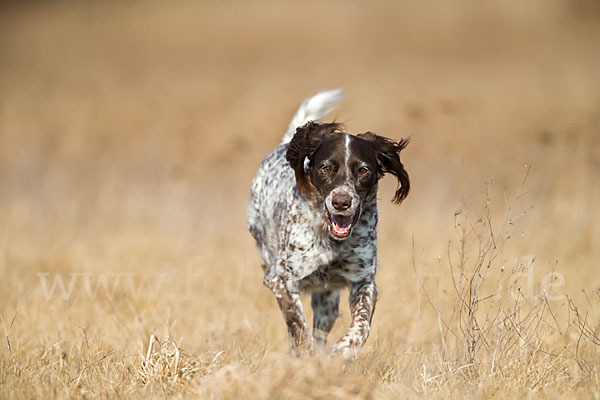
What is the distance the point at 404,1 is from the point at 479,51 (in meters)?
4.10

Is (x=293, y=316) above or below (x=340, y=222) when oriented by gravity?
below

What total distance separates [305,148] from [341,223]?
0.55 metres

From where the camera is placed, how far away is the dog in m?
3.83

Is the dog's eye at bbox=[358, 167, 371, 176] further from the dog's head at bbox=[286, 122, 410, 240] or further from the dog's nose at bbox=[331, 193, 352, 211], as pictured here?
the dog's nose at bbox=[331, 193, 352, 211]

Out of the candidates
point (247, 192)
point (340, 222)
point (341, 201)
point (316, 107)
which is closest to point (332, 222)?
point (340, 222)

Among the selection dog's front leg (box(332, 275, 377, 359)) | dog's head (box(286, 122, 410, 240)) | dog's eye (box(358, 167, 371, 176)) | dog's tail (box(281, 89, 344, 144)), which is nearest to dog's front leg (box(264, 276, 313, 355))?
dog's front leg (box(332, 275, 377, 359))

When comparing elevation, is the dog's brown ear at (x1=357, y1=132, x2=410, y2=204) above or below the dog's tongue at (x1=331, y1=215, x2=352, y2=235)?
above

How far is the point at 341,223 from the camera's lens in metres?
3.82

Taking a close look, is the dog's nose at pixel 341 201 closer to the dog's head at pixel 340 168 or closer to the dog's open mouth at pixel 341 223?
the dog's head at pixel 340 168

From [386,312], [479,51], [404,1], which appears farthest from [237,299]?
[404,1]

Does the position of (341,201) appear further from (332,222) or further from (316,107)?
(316,107)

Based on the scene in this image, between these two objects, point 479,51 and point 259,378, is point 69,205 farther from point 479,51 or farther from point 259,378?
point 479,51

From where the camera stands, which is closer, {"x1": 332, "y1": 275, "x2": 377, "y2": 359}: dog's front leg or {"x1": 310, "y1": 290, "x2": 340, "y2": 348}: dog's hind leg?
{"x1": 332, "y1": 275, "x2": 377, "y2": 359}: dog's front leg

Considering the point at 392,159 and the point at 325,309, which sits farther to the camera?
the point at 325,309
